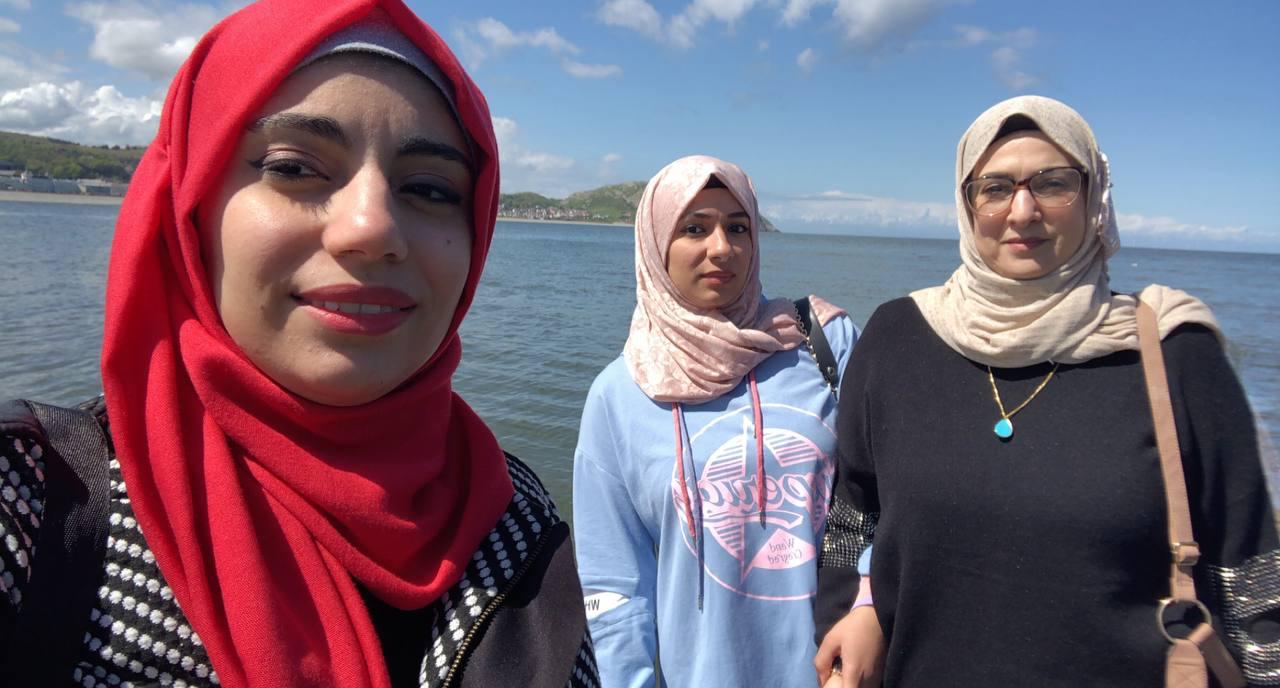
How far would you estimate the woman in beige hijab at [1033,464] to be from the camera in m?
1.66

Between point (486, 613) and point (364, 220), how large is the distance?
2.30ft

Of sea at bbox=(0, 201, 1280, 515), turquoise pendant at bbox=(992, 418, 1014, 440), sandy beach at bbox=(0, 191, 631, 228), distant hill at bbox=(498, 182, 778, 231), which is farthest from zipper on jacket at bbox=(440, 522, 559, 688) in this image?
distant hill at bbox=(498, 182, 778, 231)

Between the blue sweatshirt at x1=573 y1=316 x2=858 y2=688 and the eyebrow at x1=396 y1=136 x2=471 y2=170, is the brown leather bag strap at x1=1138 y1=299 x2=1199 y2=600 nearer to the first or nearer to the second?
the blue sweatshirt at x1=573 y1=316 x2=858 y2=688

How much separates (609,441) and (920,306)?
1185 mm

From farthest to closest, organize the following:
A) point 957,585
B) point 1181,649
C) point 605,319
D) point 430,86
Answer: point 605,319 < point 957,585 < point 1181,649 < point 430,86

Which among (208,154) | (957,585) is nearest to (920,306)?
(957,585)

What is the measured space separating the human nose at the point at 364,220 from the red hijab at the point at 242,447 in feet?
0.62

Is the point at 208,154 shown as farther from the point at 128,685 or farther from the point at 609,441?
the point at 609,441

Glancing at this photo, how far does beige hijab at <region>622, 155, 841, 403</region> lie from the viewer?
97.0 inches

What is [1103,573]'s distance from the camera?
5.49ft

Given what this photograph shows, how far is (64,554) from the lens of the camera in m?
0.93

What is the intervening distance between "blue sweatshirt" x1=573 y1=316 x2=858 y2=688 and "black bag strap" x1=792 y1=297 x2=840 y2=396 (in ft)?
0.12

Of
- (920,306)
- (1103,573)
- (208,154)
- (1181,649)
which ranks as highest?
(208,154)

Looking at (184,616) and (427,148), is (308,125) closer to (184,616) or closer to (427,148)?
(427,148)
